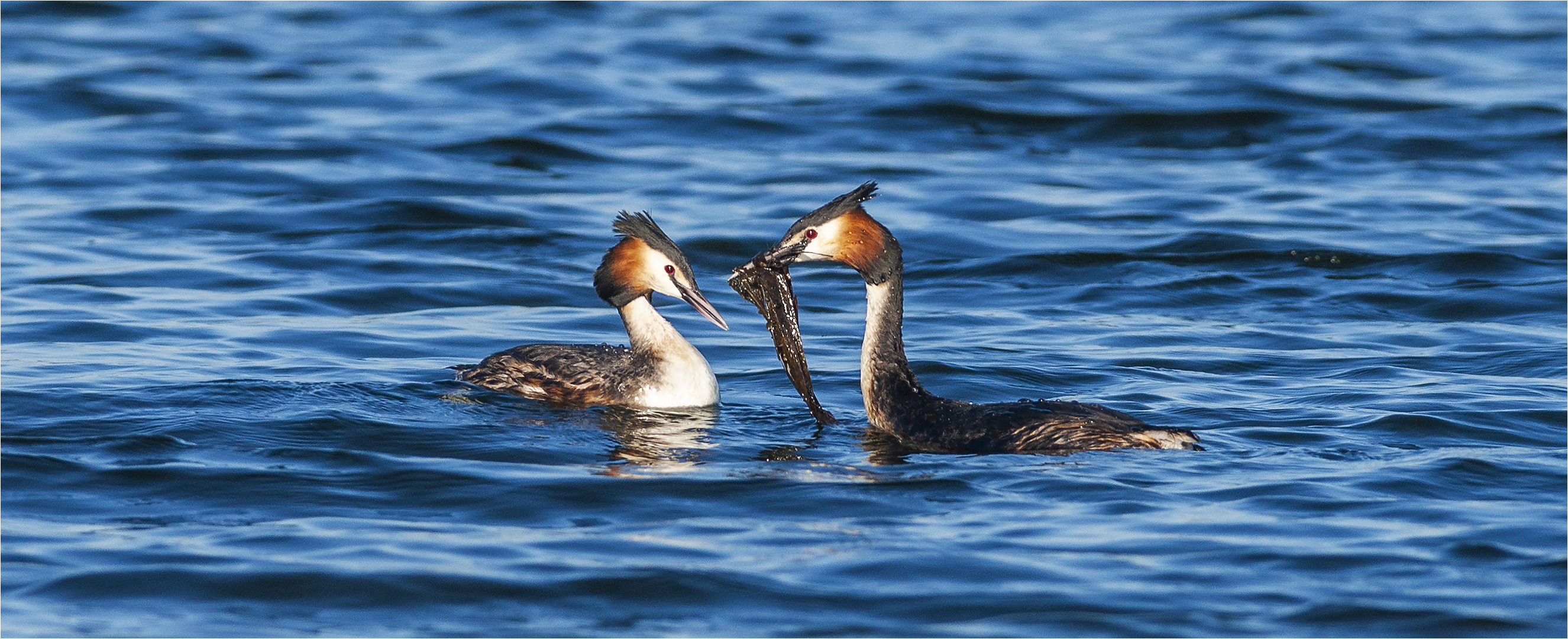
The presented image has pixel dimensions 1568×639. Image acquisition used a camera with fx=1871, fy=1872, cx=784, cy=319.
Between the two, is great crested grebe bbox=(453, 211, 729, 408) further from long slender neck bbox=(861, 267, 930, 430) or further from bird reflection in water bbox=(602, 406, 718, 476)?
long slender neck bbox=(861, 267, 930, 430)

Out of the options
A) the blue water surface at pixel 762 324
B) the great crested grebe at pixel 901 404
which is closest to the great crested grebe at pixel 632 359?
the blue water surface at pixel 762 324

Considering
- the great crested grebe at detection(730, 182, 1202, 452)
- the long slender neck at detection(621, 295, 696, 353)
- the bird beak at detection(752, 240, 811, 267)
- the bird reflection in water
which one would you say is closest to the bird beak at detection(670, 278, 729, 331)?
the long slender neck at detection(621, 295, 696, 353)

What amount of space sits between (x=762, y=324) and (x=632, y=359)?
9.44ft

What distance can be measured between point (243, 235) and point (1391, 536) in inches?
437

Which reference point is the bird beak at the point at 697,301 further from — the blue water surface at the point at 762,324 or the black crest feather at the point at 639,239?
the blue water surface at the point at 762,324

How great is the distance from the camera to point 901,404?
29.9ft

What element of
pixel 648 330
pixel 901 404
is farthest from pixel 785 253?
pixel 648 330

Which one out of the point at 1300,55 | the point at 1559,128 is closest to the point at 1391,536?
the point at 1559,128

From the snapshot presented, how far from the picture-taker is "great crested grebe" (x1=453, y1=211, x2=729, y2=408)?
10055 millimetres

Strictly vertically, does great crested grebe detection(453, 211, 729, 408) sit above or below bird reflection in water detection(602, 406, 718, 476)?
above

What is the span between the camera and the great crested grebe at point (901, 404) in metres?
8.43

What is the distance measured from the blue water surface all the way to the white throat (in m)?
0.25

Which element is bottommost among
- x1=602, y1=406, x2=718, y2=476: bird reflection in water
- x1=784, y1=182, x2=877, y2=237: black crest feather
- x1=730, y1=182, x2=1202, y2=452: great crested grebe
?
x1=602, y1=406, x2=718, y2=476: bird reflection in water

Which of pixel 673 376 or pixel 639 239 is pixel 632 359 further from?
pixel 639 239
